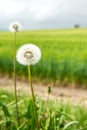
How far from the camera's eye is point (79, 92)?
7719mm

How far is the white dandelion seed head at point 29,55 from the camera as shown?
1853 millimetres

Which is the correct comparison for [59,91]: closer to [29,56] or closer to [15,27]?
[15,27]

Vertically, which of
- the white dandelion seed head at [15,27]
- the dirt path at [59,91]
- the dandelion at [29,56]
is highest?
the white dandelion seed head at [15,27]

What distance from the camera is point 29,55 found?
6.15ft

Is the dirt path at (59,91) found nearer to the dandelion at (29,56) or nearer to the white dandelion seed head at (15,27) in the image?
the white dandelion seed head at (15,27)

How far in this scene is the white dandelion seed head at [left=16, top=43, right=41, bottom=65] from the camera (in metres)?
1.85

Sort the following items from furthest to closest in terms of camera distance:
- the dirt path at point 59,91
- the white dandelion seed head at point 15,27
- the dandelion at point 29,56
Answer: the dirt path at point 59,91 < the white dandelion seed head at point 15,27 < the dandelion at point 29,56

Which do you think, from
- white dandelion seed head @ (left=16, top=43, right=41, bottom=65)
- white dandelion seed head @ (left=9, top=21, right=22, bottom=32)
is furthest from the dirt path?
white dandelion seed head @ (left=16, top=43, right=41, bottom=65)

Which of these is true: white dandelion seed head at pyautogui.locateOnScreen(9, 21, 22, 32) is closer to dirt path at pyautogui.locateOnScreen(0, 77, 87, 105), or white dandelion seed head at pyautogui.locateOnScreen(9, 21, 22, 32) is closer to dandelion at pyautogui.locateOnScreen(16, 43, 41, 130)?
dandelion at pyautogui.locateOnScreen(16, 43, 41, 130)

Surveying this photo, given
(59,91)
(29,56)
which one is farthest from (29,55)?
(59,91)

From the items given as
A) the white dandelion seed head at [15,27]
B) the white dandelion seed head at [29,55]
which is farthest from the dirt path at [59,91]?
the white dandelion seed head at [29,55]

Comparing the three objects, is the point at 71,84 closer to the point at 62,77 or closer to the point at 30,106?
the point at 62,77

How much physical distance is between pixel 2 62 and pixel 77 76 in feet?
8.38

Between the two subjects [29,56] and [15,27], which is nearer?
[29,56]
